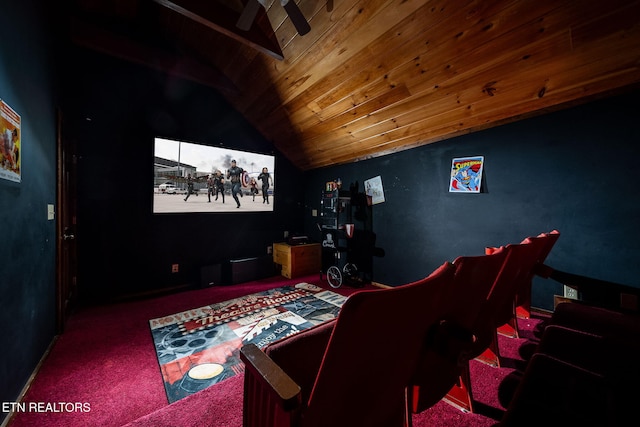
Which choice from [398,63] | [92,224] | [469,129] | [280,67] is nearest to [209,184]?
[92,224]

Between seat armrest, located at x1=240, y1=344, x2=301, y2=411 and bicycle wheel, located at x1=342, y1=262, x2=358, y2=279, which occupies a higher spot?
seat armrest, located at x1=240, y1=344, x2=301, y2=411

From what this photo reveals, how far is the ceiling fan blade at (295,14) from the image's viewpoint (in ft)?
6.46

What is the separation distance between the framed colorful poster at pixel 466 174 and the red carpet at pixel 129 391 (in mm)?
1588

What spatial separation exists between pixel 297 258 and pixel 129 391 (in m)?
2.99

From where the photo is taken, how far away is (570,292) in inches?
98.1

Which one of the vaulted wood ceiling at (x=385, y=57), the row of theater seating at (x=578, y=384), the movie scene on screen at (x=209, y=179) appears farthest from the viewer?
the movie scene on screen at (x=209, y=179)

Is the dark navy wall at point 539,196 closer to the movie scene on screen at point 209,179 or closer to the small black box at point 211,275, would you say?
the movie scene on screen at point 209,179

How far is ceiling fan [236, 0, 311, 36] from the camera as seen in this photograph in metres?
1.97

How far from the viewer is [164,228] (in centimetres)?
386

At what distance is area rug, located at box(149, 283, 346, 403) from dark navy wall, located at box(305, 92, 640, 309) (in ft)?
5.08

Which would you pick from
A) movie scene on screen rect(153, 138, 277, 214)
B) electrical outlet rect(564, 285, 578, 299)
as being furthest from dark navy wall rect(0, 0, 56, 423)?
electrical outlet rect(564, 285, 578, 299)

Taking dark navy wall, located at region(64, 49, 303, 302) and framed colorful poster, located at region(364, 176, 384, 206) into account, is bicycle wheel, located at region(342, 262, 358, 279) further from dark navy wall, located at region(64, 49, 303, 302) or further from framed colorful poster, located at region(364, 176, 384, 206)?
dark navy wall, located at region(64, 49, 303, 302)

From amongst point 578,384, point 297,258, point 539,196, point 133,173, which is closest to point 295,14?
point 578,384
